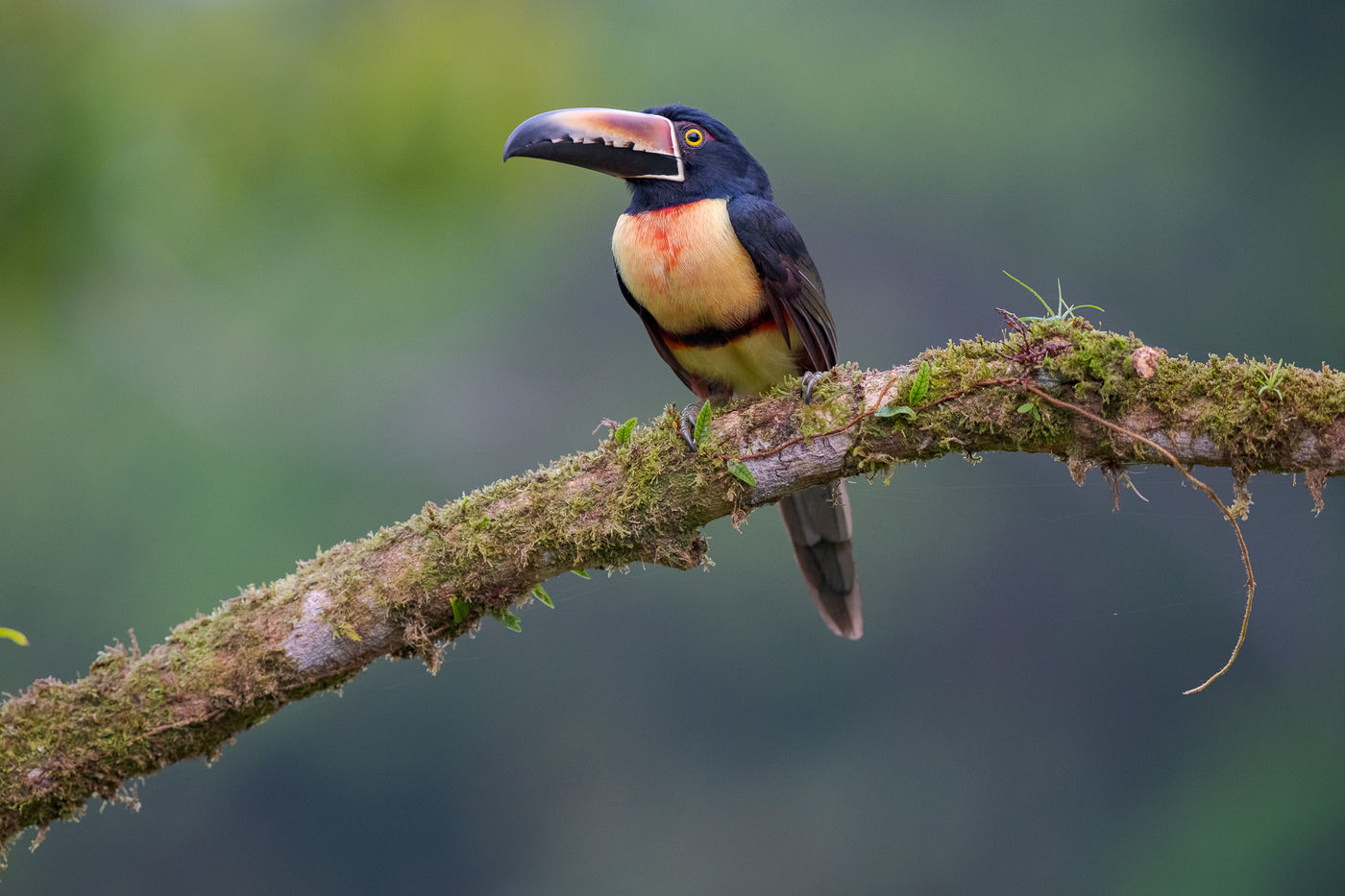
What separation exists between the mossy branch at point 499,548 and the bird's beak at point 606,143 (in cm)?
87

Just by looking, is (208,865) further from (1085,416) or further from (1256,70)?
(1256,70)

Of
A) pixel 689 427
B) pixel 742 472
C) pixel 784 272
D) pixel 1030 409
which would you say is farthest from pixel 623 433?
pixel 1030 409

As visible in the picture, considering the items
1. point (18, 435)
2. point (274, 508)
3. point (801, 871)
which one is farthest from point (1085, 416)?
point (18, 435)

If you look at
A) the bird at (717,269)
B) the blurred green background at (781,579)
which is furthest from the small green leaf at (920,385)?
the blurred green background at (781,579)

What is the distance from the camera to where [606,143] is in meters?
3.04

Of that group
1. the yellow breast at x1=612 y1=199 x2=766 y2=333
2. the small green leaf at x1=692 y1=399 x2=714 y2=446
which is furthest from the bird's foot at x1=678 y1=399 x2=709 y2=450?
the yellow breast at x1=612 y1=199 x2=766 y2=333

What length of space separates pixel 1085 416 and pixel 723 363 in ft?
3.54

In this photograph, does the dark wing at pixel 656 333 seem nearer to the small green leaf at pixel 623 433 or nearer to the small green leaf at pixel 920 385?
the small green leaf at pixel 623 433

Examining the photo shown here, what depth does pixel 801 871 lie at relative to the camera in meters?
7.64

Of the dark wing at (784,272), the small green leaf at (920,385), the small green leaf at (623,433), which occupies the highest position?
the dark wing at (784,272)

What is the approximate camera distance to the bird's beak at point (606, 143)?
9.97 ft

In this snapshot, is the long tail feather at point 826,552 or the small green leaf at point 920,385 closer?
the small green leaf at point 920,385

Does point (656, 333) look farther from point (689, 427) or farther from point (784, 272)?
point (689, 427)

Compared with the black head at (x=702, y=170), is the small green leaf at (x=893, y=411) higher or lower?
lower
